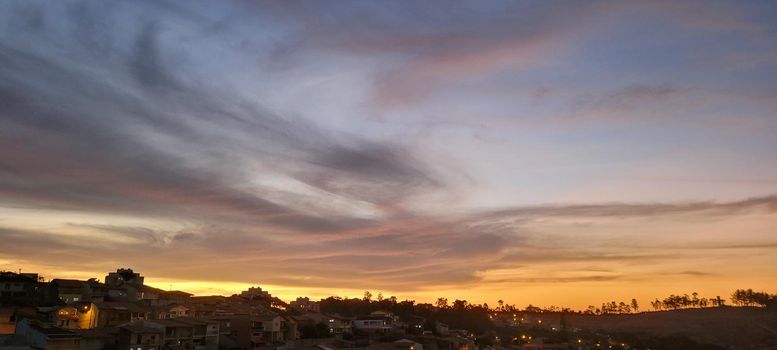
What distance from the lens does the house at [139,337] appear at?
171ft

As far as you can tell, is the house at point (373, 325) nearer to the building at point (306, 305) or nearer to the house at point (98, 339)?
the building at point (306, 305)

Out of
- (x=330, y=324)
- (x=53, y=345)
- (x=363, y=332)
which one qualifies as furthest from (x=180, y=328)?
(x=363, y=332)

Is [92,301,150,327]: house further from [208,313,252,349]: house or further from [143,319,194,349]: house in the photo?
[208,313,252,349]: house

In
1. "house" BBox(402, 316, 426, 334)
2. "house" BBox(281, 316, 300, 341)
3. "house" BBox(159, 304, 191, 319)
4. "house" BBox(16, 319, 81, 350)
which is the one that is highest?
"house" BBox(159, 304, 191, 319)

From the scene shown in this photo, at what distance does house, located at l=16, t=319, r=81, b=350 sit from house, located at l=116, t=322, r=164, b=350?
4.33 m

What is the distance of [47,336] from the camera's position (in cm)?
4591

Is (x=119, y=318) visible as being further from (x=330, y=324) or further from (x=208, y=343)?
(x=330, y=324)

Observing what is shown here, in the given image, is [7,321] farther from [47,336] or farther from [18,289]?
[18,289]

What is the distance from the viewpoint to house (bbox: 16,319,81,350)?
150ft

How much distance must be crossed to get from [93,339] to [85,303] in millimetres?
13673

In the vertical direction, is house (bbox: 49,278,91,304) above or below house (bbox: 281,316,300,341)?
above

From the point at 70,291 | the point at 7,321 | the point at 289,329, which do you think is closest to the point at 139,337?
the point at 7,321

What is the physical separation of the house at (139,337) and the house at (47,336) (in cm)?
433

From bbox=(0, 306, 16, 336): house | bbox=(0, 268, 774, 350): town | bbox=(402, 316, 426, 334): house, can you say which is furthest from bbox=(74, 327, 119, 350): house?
bbox=(402, 316, 426, 334): house
